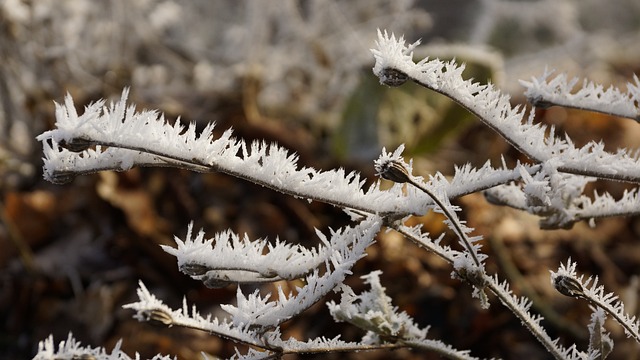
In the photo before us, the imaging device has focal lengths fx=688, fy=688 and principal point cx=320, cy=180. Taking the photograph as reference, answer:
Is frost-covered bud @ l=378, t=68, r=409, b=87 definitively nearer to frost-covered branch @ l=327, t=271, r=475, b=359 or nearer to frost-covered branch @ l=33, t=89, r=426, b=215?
frost-covered branch @ l=33, t=89, r=426, b=215

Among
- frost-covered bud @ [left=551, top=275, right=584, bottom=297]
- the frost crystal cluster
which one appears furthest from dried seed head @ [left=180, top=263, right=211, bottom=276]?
frost-covered bud @ [left=551, top=275, right=584, bottom=297]

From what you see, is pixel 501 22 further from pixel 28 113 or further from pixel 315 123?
pixel 28 113

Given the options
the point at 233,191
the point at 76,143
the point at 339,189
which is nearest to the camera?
the point at 76,143

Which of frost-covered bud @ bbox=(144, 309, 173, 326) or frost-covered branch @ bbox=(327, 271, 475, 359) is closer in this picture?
frost-covered bud @ bbox=(144, 309, 173, 326)

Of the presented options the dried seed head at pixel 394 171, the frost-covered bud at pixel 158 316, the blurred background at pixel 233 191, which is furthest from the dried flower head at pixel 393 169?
the blurred background at pixel 233 191

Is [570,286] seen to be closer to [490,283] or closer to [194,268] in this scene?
[490,283]

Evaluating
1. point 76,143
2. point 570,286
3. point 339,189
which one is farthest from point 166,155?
point 570,286

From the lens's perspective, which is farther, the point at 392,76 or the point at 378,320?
the point at 378,320
